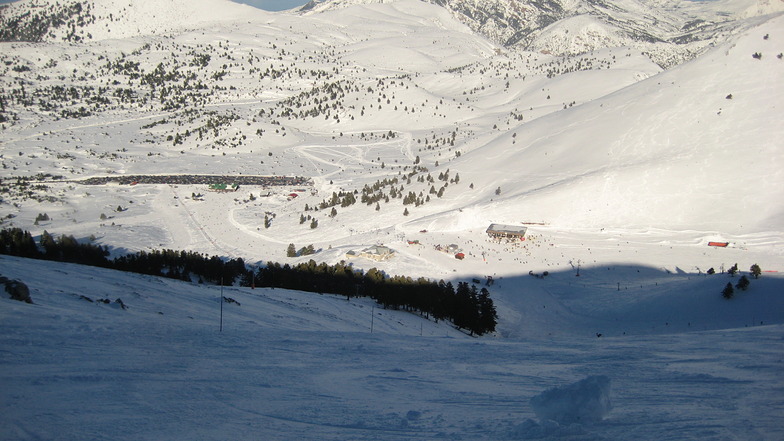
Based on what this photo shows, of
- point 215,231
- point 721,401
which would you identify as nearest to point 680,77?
point 215,231

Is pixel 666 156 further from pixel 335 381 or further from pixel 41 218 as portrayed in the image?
pixel 41 218

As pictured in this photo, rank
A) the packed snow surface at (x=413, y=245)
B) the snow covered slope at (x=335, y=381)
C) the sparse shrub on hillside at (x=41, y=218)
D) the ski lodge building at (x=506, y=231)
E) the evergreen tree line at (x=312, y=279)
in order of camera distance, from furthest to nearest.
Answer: the ski lodge building at (x=506, y=231)
the sparse shrub on hillside at (x=41, y=218)
the evergreen tree line at (x=312, y=279)
the packed snow surface at (x=413, y=245)
the snow covered slope at (x=335, y=381)

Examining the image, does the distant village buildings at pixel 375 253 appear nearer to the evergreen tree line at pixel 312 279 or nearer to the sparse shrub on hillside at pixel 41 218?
the evergreen tree line at pixel 312 279

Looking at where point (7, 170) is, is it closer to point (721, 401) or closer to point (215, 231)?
point (215, 231)

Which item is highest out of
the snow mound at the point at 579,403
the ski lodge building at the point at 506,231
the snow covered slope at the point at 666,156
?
the snow covered slope at the point at 666,156

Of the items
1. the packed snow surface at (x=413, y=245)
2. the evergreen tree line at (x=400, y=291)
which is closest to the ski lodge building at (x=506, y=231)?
the packed snow surface at (x=413, y=245)

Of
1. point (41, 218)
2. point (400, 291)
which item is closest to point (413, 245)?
point (400, 291)

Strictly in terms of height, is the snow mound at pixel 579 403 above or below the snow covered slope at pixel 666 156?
below
